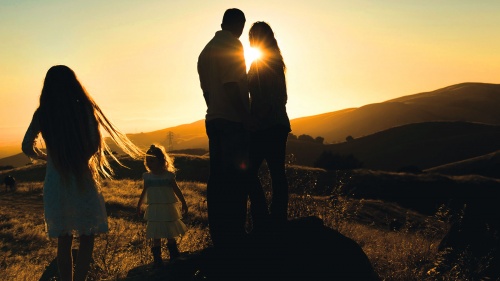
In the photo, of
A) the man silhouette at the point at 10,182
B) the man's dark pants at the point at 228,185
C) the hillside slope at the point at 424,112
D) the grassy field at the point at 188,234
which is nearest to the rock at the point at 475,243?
the grassy field at the point at 188,234

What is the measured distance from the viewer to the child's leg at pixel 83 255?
190 inches

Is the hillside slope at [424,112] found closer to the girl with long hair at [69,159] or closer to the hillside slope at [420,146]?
the hillside slope at [420,146]

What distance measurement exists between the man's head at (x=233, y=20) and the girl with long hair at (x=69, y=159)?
1.66m

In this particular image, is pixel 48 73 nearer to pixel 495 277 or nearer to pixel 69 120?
pixel 69 120

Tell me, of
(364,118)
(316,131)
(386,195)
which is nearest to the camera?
(386,195)

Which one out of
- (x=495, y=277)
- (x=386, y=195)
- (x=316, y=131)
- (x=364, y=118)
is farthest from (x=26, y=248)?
(x=316, y=131)

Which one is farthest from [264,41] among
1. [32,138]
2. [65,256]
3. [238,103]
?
[65,256]

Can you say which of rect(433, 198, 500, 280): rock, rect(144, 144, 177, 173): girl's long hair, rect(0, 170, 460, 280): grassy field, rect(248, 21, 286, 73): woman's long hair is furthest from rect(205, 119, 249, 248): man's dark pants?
rect(433, 198, 500, 280): rock

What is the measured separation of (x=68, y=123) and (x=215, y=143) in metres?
1.47

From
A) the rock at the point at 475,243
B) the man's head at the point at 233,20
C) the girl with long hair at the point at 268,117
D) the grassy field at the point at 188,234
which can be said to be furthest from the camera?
the grassy field at the point at 188,234

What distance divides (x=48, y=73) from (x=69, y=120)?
500mm

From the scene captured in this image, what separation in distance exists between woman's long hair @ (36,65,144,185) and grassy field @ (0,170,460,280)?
5.16ft

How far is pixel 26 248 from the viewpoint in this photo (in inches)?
563

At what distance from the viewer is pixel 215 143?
5207mm
